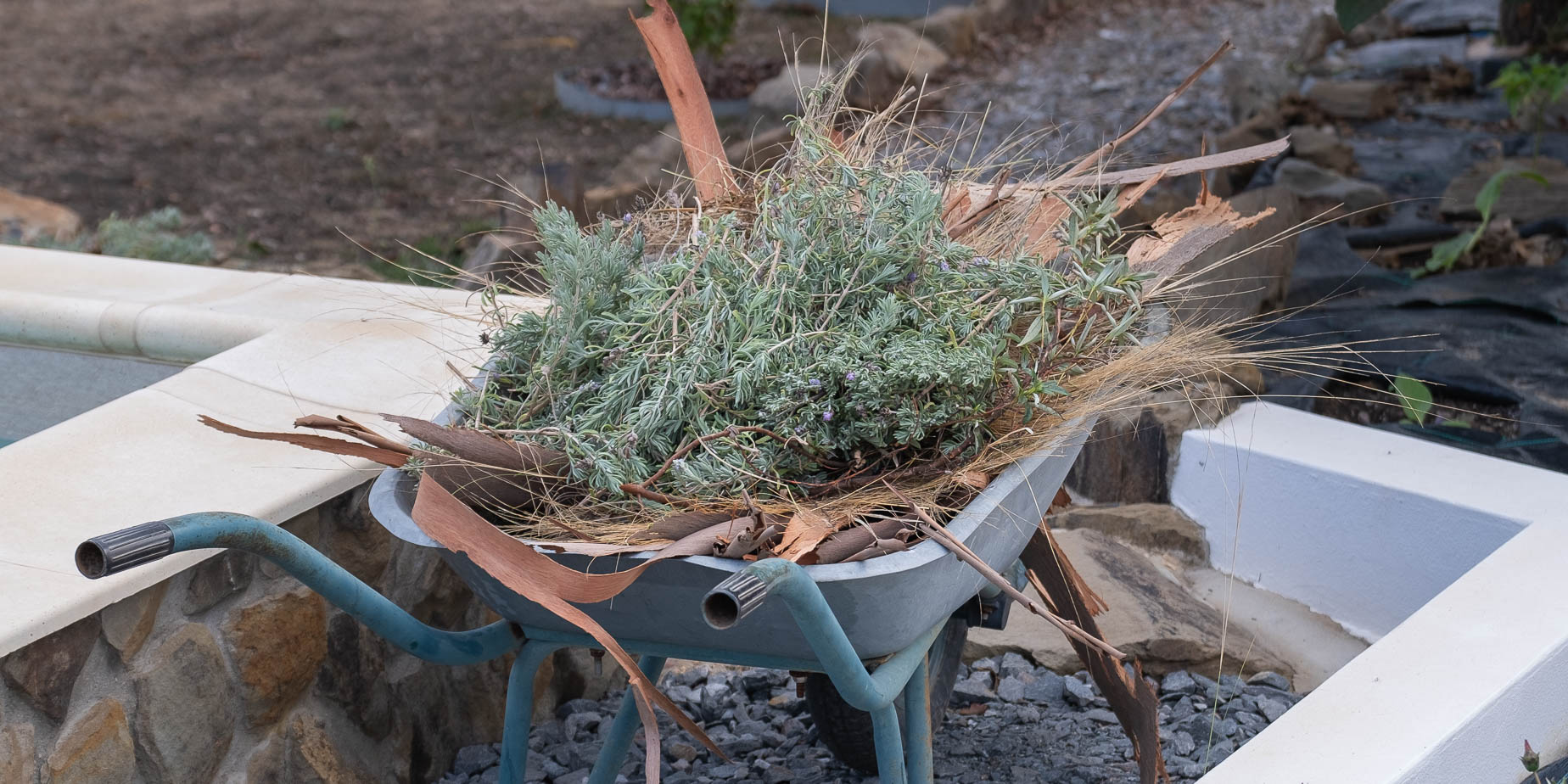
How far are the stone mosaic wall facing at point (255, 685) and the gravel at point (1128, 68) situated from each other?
4449mm

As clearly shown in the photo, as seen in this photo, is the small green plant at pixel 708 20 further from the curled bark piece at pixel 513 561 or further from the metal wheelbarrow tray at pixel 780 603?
the curled bark piece at pixel 513 561

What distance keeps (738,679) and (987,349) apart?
1.23 m

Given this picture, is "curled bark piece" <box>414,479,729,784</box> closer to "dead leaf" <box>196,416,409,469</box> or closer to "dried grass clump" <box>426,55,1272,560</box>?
"dried grass clump" <box>426,55,1272,560</box>

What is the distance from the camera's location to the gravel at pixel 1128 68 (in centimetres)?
696

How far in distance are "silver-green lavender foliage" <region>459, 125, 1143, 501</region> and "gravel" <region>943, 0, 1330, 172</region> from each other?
177 inches

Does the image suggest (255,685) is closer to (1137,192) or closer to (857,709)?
(857,709)

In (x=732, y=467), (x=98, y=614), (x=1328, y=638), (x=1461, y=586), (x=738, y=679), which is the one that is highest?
(x=732, y=467)

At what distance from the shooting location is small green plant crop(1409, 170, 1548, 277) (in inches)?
159

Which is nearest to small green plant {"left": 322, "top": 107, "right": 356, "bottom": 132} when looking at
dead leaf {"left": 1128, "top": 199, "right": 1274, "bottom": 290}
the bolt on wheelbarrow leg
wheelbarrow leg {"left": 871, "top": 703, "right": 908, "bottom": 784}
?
dead leaf {"left": 1128, "top": 199, "right": 1274, "bottom": 290}

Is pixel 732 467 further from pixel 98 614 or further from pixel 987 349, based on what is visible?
pixel 98 614

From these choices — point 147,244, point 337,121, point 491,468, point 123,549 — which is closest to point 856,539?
point 491,468

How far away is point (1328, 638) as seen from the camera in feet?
8.48

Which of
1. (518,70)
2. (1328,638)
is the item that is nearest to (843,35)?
(518,70)

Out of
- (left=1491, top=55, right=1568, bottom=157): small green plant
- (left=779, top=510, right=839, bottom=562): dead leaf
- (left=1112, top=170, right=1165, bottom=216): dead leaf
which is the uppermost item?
(left=1491, top=55, right=1568, bottom=157): small green plant
